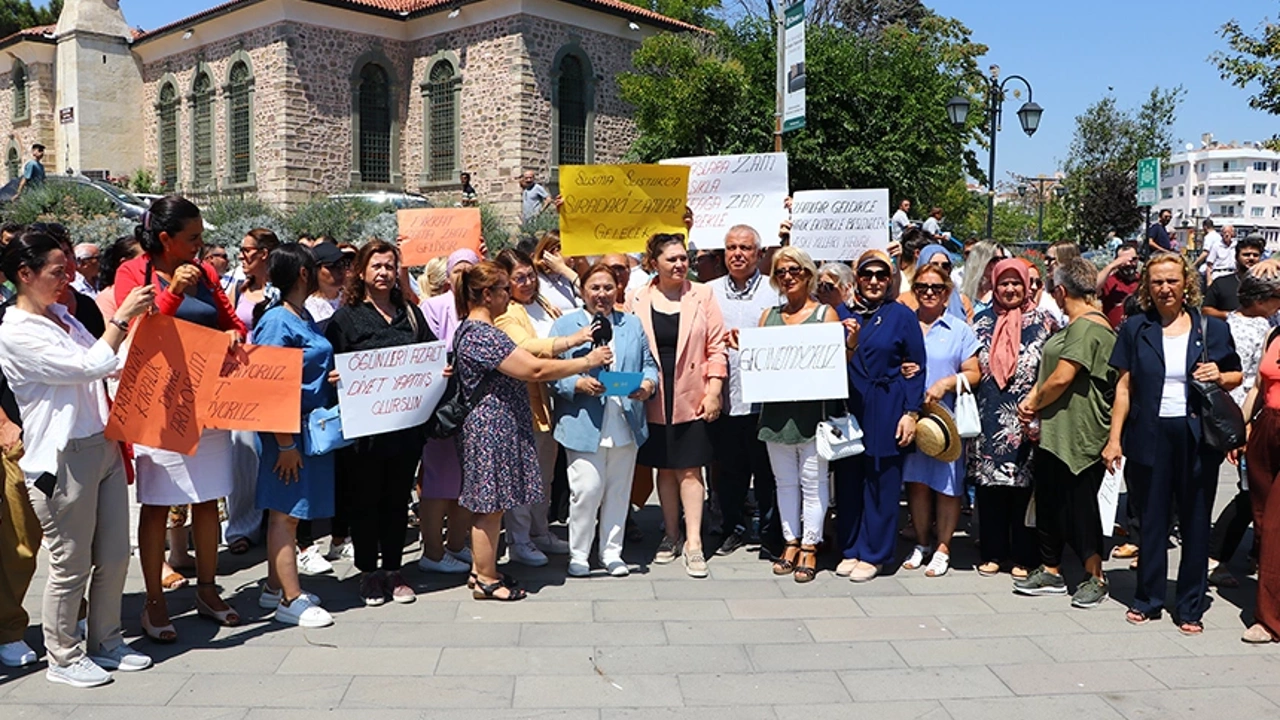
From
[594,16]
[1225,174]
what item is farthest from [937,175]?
[1225,174]

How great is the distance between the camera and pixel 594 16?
101 ft

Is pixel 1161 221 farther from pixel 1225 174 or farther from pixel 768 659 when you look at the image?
pixel 1225 174

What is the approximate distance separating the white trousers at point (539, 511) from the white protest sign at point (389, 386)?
1.09 meters

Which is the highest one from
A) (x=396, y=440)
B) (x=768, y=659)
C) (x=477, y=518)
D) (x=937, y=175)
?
(x=937, y=175)

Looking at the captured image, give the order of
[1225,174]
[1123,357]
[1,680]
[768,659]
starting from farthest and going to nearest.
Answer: [1225,174] → [1123,357] → [768,659] → [1,680]

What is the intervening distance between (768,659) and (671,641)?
1.70 feet

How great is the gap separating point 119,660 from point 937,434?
14.6 ft

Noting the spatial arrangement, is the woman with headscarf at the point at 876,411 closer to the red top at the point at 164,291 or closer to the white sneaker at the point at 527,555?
the white sneaker at the point at 527,555

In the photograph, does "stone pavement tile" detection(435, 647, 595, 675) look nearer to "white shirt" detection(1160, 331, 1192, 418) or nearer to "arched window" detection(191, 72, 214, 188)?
"white shirt" detection(1160, 331, 1192, 418)

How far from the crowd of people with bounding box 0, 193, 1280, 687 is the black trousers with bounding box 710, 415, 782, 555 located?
0.07 ft

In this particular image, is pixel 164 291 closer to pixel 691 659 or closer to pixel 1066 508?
pixel 691 659

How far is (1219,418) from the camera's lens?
5090 mm

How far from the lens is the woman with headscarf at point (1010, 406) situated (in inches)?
236

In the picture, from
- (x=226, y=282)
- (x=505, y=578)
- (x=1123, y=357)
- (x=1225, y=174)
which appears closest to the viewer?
(x=1123, y=357)
